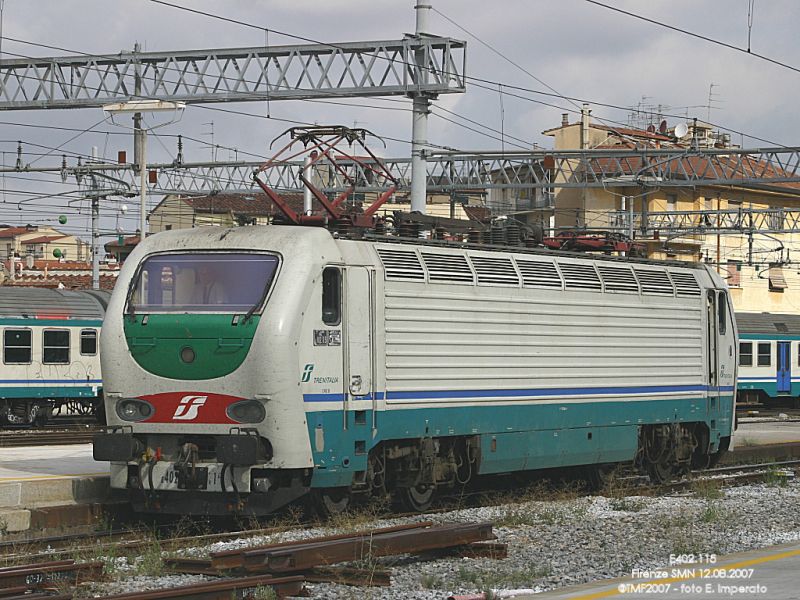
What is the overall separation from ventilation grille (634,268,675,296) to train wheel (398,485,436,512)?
5.06m

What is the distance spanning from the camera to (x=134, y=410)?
13844 millimetres

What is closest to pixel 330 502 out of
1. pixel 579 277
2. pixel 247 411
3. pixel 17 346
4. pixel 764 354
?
pixel 247 411

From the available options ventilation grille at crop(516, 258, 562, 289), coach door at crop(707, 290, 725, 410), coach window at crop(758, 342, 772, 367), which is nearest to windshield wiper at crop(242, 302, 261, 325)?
ventilation grille at crop(516, 258, 562, 289)

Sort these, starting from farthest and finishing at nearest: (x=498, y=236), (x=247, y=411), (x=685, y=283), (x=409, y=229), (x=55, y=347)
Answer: (x=55, y=347)
(x=685, y=283)
(x=498, y=236)
(x=409, y=229)
(x=247, y=411)

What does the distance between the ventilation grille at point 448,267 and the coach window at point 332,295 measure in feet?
5.20

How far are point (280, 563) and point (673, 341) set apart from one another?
10.4m

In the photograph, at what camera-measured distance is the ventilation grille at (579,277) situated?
57.4 feet

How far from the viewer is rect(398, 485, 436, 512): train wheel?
50.2 ft

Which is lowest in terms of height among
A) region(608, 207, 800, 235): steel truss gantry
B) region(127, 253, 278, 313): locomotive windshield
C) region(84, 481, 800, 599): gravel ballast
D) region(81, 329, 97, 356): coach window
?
region(84, 481, 800, 599): gravel ballast

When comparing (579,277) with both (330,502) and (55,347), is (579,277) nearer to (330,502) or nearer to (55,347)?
(330,502)

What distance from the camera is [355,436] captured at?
14.1 metres

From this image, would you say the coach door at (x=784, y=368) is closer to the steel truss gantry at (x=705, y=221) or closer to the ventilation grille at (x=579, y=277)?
the steel truss gantry at (x=705, y=221)

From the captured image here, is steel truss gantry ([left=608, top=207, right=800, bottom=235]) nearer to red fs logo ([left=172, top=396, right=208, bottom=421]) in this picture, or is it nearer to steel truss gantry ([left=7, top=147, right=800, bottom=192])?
steel truss gantry ([left=7, top=147, right=800, bottom=192])

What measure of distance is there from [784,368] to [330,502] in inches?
1274
